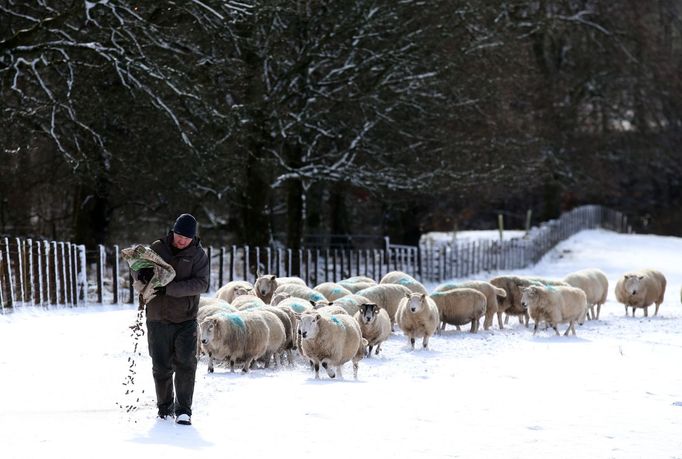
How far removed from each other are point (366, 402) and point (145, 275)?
268 centimetres

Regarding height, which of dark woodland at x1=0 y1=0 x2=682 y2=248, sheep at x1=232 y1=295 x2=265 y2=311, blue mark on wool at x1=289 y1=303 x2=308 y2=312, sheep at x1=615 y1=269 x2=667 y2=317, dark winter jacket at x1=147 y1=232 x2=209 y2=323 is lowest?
sheep at x1=615 y1=269 x2=667 y2=317

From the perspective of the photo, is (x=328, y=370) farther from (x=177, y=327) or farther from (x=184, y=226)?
(x=184, y=226)

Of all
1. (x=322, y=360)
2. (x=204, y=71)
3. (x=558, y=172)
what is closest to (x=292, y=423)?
(x=322, y=360)

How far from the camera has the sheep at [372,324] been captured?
15.1 m

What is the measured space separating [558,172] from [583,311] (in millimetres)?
26661

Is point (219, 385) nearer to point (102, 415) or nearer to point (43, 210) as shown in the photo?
point (102, 415)

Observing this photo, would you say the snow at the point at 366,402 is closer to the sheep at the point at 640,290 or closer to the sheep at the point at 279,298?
the sheep at the point at 279,298

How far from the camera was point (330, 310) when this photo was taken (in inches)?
578

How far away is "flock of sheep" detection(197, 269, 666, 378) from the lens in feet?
42.7

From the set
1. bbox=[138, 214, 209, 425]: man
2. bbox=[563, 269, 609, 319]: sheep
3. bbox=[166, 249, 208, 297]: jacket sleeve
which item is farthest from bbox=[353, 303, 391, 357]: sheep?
bbox=[563, 269, 609, 319]: sheep

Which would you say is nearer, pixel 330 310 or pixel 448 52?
pixel 330 310

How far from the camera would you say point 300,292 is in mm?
17828

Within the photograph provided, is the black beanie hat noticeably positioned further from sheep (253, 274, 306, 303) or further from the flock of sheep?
sheep (253, 274, 306, 303)

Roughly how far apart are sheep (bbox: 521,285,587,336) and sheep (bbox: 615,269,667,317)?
4.51m
